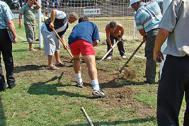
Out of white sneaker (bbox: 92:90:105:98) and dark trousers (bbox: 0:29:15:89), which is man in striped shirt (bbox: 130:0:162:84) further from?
dark trousers (bbox: 0:29:15:89)

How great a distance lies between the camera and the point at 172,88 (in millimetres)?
4828

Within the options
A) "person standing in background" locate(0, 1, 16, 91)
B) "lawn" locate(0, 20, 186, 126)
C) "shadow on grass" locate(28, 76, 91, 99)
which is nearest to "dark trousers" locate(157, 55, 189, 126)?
"lawn" locate(0, 20, 186, 126)

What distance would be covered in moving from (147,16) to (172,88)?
14.6 feet

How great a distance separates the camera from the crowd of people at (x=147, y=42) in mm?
4754

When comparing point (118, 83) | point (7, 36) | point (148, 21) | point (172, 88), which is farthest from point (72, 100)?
point (172, 88)

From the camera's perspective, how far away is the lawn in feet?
22.1

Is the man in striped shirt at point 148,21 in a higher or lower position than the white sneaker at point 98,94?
higher

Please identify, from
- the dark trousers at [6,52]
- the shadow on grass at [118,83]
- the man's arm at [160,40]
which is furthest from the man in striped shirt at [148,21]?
the man's arm at [160,40]

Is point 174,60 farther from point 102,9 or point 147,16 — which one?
point 102,9

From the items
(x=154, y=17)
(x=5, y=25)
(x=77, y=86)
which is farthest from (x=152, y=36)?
(x=5, y=25)

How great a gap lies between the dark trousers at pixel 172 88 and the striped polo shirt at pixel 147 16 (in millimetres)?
4241

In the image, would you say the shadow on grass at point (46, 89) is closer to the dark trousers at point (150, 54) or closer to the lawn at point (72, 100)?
the lawn at point (72, 100)

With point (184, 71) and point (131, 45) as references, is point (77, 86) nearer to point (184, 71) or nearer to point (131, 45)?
point (184, 71)

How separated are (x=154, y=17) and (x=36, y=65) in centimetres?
408
